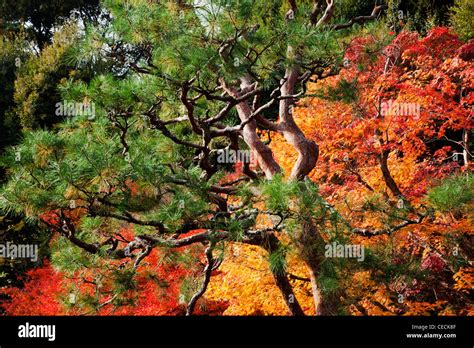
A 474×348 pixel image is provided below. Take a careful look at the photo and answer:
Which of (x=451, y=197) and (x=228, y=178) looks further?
(x=228, y=178)

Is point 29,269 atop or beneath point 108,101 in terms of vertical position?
beneath

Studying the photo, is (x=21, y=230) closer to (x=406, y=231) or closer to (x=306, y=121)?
(x=306, y=121)

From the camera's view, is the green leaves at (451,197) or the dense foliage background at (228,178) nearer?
the dense foliage background at (228,178)

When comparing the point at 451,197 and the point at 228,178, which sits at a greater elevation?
the point at 228,178

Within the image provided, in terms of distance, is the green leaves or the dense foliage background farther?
the green leaves

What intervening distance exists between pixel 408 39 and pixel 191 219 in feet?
19.2

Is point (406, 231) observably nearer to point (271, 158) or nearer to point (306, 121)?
point (271, 158)

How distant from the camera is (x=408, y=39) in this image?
876 cm
